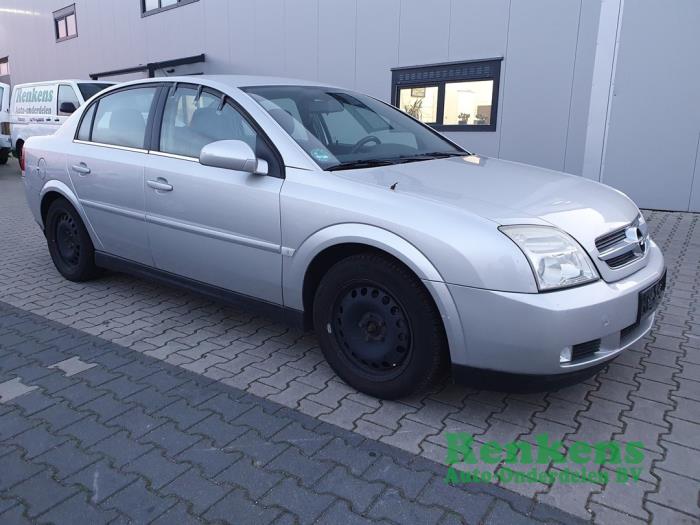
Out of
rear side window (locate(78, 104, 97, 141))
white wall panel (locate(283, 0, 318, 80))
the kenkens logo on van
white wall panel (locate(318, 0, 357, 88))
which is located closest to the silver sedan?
rear side window (locate(78, 104, 97, 141))

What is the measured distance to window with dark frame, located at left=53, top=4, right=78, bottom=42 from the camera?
1766 centimetres

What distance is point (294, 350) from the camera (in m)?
3.52

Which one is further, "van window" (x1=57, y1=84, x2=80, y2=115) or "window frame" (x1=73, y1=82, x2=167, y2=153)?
"van window" (x1=57, y1=84, x2=80, y2=115)

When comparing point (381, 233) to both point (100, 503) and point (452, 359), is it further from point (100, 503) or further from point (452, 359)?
point (100, 503)

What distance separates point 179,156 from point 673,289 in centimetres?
405

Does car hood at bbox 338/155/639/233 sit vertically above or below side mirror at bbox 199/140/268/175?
below

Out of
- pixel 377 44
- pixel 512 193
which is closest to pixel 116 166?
pixel 512 193

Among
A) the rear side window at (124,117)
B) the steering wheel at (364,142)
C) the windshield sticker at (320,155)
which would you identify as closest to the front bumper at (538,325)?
the windshield sticker at (320,155)

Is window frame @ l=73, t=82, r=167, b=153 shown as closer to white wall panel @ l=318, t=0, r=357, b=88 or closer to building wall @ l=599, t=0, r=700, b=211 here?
building wall @ l=599, t=0, r=700, b=211

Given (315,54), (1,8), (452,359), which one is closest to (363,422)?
(452,359)

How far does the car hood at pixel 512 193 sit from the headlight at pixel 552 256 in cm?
6

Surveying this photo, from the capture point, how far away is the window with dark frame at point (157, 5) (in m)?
13.5

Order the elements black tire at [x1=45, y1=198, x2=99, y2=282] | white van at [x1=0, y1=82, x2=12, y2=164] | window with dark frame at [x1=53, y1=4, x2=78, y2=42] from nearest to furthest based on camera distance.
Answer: black tire at [x1=45, y1=198, x2=99, y2=282], white van at [x1=0, y1=82, x2=12, y2=164], window with dark frame at [x1=53, y1=4, x2=78, y2=42]

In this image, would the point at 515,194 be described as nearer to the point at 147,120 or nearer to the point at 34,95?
the point at 147,120
